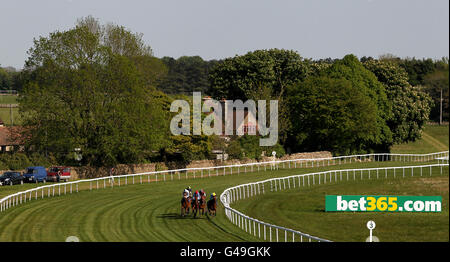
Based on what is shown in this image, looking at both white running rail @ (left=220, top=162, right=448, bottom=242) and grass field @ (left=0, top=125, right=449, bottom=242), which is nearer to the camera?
grass field @ (left=0, top=125, right=449, bottom=242)

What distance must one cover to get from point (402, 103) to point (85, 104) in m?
41.0

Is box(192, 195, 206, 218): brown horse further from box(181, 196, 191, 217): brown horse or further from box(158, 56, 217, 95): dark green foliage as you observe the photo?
box(158, 56, 217, 95): dark green foliage

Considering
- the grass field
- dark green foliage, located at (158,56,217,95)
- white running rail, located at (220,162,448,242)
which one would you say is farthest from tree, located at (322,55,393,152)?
dark green foliage, located at (158,56,217,95)

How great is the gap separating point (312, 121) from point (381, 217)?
42.8m

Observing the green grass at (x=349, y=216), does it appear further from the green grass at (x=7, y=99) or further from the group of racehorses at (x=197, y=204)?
the green grass at (x=7, y=99)

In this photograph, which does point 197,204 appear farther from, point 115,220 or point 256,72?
point 256,72

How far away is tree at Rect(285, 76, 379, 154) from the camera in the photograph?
72312mm

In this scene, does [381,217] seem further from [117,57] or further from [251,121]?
[251,121]

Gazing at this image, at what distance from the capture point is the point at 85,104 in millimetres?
57281

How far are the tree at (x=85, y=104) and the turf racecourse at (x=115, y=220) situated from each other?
40.1 ft

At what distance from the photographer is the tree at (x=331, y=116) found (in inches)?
2847

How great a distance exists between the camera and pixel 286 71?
92.6 metres

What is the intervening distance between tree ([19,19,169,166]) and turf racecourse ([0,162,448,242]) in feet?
40.1
